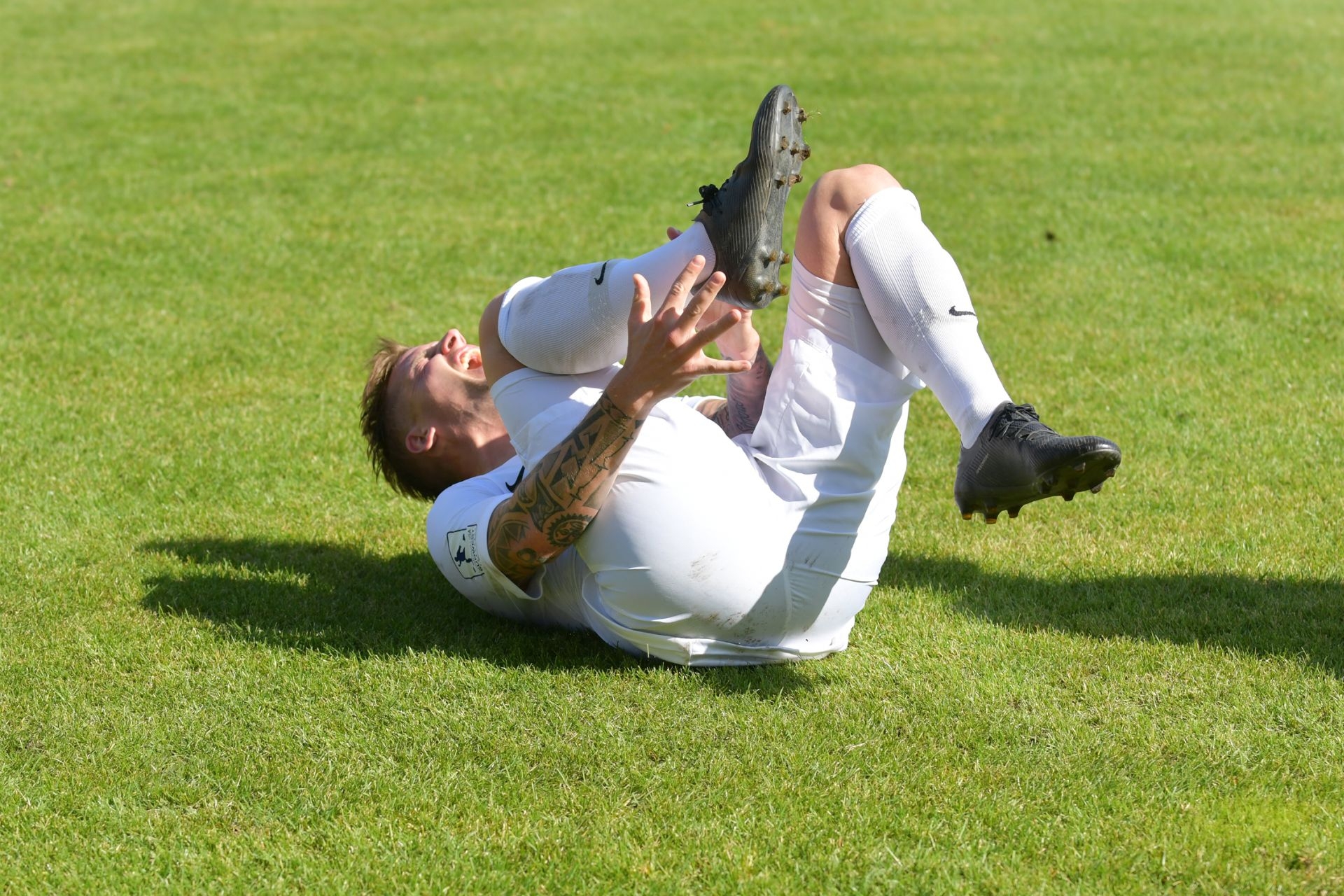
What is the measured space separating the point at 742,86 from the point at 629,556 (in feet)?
33.7

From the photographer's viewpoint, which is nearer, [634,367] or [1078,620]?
[634,367]

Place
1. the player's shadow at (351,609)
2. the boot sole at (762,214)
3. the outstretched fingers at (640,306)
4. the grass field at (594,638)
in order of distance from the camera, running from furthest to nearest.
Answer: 1. the player's shadow at (351,609)
2. the boot sole at (762,214)
3. the outstretched fingers at (640,306)
4. the grass field at (594,638)

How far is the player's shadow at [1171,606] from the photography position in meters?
3.90

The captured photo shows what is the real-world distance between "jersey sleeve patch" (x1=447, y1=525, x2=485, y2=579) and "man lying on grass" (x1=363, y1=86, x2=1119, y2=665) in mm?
12

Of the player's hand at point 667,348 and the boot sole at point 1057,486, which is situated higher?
the player's hand at point 667,348

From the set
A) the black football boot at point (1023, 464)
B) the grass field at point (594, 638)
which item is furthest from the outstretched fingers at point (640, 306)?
the grass field at point (594, 638)

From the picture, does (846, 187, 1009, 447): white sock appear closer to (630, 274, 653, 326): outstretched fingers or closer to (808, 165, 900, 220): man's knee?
(808, 165, 900, 220): man's knee

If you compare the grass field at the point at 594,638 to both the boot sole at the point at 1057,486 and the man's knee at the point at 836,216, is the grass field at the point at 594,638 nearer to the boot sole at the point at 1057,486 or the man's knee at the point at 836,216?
the boot sole at the point at 1057,486

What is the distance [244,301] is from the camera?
7566 millimetres

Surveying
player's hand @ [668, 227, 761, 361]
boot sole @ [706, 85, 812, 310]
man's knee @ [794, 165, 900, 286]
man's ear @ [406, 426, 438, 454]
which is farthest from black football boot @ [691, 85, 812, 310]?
man's ear @ [406, 426, 438, 454]

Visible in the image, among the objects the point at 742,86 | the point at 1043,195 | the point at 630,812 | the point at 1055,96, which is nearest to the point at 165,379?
the point at 630,812

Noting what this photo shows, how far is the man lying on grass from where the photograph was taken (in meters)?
3.26

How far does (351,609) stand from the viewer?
14.0 ft

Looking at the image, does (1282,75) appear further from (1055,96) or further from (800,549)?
(800,549)
